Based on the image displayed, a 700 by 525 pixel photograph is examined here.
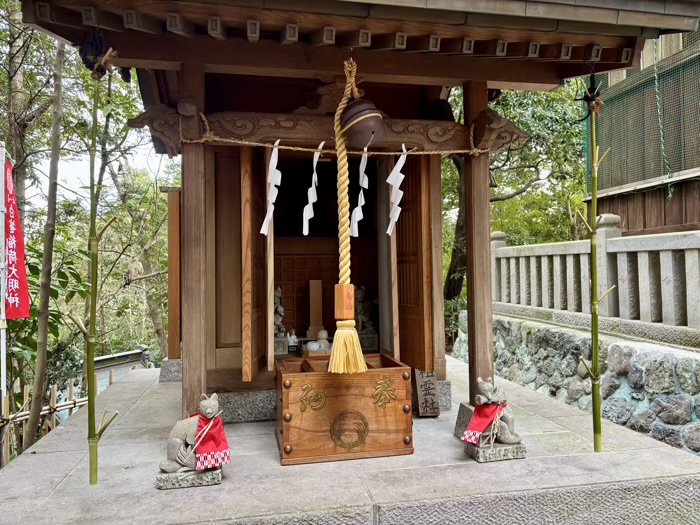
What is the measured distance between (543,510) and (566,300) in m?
4.89

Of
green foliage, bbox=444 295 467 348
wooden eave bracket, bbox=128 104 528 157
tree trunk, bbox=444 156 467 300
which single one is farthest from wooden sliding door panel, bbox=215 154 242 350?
green foliage, bbox=444 295 467 348

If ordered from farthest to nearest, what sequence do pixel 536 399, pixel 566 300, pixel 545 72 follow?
pixel 566 300
pixel 536 399
pixel 545 72

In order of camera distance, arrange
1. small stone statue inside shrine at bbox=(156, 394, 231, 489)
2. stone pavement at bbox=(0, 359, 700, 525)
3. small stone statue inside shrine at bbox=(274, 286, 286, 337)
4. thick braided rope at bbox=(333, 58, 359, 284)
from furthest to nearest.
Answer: small stone statue inside shrine at bbox=(274, 286, 286, 337), thick braided rope at bbox=(333, 58, 359, 284), small stone statue inside shrine at bbox=(156, 394, 231, 489), stone pavement at bbox=(0, 359, 700, 525)

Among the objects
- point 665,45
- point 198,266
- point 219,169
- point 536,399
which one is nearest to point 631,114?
point 665,45

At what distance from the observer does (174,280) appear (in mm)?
6570

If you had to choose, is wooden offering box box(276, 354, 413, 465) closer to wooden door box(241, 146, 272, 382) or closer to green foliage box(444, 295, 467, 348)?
wooden door box(241, 146, 272, 382)

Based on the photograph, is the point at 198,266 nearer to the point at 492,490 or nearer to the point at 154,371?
the point at 492,490

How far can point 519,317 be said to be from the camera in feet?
26.3

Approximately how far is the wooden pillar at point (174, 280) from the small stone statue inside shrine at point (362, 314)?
2.59 meters

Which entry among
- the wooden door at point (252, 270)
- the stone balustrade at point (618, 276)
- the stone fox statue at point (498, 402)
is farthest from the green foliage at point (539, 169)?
the stone fox statue at point (498, 402)

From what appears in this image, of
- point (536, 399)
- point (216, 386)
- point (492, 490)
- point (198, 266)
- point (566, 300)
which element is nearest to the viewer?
point (492, 490)

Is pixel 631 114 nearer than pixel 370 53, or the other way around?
pixel 370 53

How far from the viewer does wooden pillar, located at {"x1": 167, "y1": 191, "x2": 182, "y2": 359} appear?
21.3 feet

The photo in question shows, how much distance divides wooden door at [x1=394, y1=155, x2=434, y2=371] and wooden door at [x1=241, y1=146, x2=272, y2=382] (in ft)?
4.70
